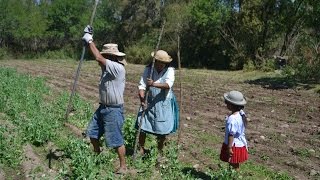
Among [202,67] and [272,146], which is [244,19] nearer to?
[202,67]

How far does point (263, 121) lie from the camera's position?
32.5 feet

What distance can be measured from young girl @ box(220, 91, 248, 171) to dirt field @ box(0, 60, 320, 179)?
1255 mm

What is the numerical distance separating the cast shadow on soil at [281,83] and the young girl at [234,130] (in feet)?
36.7

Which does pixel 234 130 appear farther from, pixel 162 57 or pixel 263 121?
pixel 263 121

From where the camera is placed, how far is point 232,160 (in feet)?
17.3

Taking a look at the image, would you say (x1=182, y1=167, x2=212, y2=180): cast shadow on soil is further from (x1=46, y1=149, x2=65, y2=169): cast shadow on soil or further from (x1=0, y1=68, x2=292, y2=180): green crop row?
(x1=46, y1=149, x2=65, y2=169): cast shadow on soil

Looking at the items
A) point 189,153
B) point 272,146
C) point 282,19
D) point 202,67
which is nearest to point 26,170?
point 189,153

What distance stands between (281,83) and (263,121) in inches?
325

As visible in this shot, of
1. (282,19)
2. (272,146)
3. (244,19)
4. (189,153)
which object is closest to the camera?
(189,153)

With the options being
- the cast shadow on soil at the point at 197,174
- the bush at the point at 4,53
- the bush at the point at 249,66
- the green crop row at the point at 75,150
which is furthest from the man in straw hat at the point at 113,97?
the bush at the point at 4,53

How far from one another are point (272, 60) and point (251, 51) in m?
2.77

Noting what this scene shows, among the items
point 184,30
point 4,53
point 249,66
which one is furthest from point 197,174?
point 4,53

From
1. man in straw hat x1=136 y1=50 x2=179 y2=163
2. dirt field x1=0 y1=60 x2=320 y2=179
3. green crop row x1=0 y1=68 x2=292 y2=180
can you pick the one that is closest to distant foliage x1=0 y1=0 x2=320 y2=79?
dirt field x1=0 y1=60 x2=320 y2=179

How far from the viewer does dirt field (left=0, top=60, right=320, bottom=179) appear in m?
6.92
